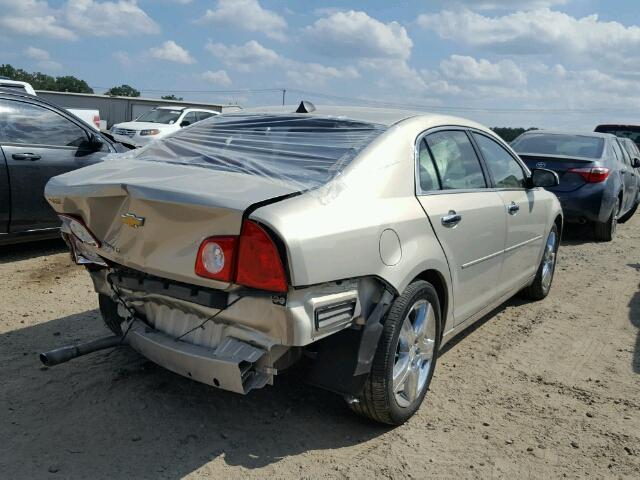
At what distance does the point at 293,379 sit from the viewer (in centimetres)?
361

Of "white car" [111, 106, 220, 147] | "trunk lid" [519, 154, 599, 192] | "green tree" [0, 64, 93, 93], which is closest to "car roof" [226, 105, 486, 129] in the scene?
"trunk lid" [519, 154, 599, 192]

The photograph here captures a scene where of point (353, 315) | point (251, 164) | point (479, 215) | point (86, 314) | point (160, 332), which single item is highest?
point (251, 164)

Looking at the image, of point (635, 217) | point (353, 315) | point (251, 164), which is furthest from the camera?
point (635, 217)

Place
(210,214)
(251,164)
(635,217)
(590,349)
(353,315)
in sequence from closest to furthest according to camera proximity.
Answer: (210,214) < (353,315) < (251,164) < (590,349) < (635,217)

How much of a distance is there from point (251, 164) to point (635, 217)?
1228 centimetres

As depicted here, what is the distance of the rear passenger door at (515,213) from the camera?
4285mm

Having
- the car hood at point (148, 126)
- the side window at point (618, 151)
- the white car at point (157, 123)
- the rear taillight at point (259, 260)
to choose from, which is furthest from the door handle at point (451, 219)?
the car hood at point (148, 126)

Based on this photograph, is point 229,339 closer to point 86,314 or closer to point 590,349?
point 86,314

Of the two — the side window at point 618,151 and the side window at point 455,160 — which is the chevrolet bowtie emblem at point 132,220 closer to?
the side window at point 455,160

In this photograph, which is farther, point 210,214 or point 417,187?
point 417,187

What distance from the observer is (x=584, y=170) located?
8.37m

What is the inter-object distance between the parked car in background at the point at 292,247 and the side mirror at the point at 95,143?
285cm

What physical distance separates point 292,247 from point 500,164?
2.60m

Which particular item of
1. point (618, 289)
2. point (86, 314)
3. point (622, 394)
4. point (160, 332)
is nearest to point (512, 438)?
point (622, 394)
